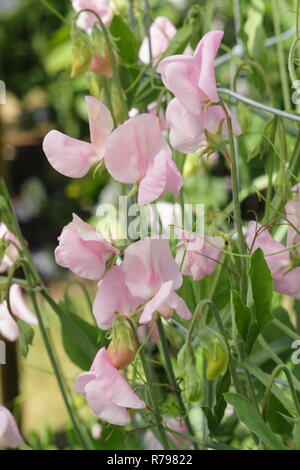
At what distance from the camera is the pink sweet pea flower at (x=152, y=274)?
1.68 feet

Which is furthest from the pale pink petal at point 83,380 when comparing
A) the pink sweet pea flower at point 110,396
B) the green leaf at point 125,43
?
the green leaf at point 125,43

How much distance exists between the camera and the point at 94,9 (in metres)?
0.77

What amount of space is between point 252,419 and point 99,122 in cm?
20

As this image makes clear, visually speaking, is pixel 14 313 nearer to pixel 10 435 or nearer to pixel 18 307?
pixel 18 307

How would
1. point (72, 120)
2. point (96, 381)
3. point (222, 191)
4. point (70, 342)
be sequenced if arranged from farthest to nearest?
point (72, 120) < point (222, 191) < point (70, 342) < point (96, 381)

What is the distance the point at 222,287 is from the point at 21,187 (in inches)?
113

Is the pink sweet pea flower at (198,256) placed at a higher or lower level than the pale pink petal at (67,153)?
lower

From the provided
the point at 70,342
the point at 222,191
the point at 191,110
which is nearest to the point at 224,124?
the point at 191,110

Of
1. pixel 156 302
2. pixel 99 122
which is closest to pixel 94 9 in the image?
pixel 99 122

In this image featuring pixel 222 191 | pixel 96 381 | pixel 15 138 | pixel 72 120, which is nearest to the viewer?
pixel 96 381

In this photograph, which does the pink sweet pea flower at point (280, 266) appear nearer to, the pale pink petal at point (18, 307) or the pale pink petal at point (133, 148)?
the pale pink petal at point (133, 148)

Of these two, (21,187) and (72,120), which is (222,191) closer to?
(72,120)

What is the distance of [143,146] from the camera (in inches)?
20.6

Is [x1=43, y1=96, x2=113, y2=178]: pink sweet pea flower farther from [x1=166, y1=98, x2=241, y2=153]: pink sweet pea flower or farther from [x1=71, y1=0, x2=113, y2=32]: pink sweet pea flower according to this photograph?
[x1=71, y1=0, x2=113, y2=32]: pink sweet pea flower
